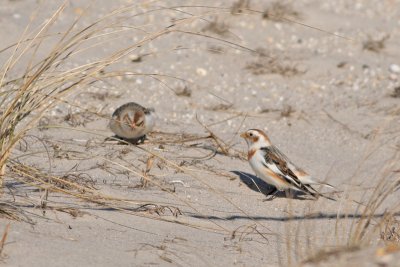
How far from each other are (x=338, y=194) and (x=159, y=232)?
1931 mm

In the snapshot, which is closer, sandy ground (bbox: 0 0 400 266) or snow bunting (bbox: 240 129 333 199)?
sandy ground (bbox: 0 0 400 266)

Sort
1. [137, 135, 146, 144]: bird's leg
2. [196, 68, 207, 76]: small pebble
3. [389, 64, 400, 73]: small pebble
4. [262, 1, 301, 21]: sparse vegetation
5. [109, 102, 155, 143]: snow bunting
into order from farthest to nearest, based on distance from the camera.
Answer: [262, 1, 301, 21]: sparse vegetation
[389, 64, 400, 73]: small pebble
[196, 68, 207, 76]: small pebble
[137, 135, 146, 144]: bird's leg
[109, 102, 155, 143]: snow bunting

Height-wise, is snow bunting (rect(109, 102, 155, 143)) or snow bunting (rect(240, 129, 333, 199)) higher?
snow bunting (rect(109, 102, 155, 143))

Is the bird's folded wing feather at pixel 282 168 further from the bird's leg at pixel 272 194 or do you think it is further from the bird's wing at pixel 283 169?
the bird's leg at pixel 272 194

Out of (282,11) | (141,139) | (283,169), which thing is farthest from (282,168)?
(282,11)

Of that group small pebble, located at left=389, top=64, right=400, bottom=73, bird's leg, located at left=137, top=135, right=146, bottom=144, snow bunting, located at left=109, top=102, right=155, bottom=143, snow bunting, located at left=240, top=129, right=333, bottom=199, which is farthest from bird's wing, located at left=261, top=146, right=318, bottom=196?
small pebble, located at left=389, top=64, right=400, bottom=73

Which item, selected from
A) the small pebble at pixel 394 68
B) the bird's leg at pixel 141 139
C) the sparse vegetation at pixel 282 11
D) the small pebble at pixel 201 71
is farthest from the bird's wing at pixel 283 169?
the sparse vegetation at pixel 282 11

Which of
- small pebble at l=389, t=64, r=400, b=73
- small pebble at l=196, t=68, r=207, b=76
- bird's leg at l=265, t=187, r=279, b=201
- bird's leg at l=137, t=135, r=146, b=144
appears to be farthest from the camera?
small pebble at l=389, t=64, r=400, b=73

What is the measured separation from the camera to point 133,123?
6305 mm

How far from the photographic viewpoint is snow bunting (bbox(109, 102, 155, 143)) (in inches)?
250

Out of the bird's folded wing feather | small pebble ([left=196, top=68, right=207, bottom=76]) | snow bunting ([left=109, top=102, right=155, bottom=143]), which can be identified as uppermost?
small pebble ([left=196, top=68, right=207, bottom=76])

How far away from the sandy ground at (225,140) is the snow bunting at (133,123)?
13 cm

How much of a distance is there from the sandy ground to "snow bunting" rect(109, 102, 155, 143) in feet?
0.44

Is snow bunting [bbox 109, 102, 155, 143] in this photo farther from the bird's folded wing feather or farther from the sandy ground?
the bird's folded wing feather
